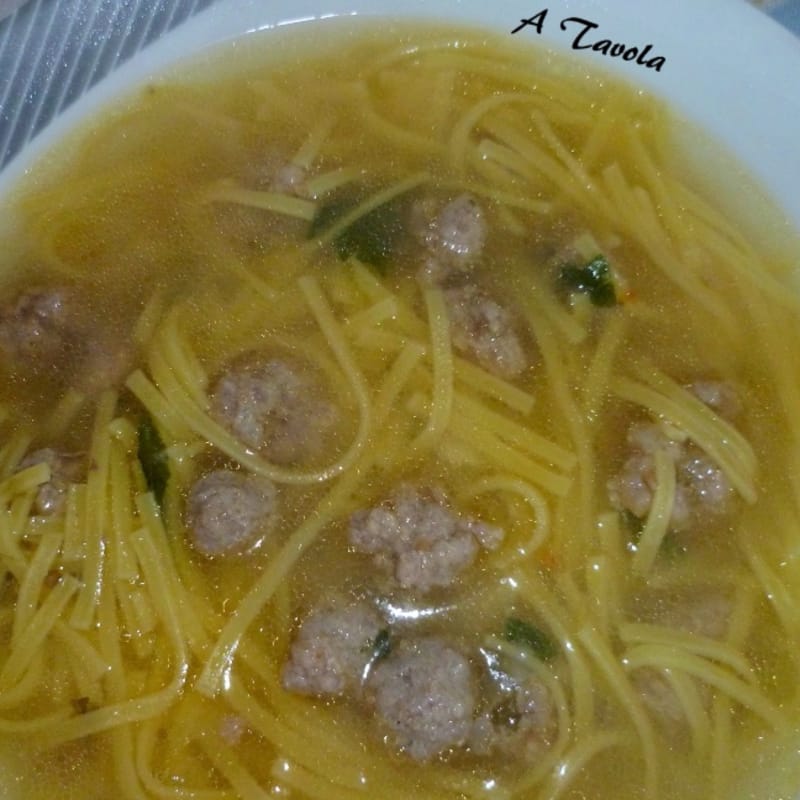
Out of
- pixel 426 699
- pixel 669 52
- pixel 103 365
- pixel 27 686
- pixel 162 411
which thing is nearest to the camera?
pixel 426 699

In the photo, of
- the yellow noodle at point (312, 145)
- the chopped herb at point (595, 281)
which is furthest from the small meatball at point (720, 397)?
the yellow noodle at point (312, 145)

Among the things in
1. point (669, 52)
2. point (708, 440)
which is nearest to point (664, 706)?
point (708, 440)

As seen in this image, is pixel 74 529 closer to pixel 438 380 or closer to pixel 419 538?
pixel 419 538

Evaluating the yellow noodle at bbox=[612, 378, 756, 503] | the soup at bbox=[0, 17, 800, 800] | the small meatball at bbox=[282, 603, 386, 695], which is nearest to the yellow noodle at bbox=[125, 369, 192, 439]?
the soup at bbox=[0, 17, 800, 800]

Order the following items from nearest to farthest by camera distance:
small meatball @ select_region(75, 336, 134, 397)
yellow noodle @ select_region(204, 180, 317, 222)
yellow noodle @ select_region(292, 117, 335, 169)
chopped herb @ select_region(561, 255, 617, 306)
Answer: small meatball @ select_region(75, 336, 134, 397), chopped herb @ select_region(561, 255, 617, 306), yellow noodle @ select_region(204, 180, 317, 222), yellow noodle @ select_region(292, 117, 335, 169)

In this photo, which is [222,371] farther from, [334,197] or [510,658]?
[510,658]

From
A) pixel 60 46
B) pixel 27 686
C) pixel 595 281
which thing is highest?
pixel 595 281

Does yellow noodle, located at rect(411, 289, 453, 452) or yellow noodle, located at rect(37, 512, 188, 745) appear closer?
yellow noodle, located at rect(37, 512, 188, 745)

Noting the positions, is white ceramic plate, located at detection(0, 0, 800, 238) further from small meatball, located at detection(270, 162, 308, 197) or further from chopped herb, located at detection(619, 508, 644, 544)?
chopped herb, located at detection(619, 508, 644, 544)
